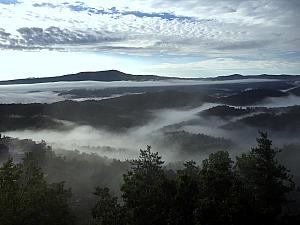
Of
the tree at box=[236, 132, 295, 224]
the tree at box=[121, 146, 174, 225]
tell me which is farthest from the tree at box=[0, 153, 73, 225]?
the tree at box=[236, 132, 295, 224]

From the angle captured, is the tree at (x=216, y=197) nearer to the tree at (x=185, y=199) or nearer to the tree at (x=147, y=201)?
the tree at (x=185, y=199)

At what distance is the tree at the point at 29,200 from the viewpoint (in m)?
34.3

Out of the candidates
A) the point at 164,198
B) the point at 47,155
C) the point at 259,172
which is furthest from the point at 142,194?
the point at 47,155

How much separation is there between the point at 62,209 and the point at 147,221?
27.1 ft

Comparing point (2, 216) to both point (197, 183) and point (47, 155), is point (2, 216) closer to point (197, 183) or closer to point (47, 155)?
point (197, 183)

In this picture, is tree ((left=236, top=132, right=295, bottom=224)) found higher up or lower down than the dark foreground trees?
lower down

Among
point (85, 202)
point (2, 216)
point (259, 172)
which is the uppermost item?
point (2, 216)

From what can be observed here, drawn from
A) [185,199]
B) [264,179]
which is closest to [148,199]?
[185,199]

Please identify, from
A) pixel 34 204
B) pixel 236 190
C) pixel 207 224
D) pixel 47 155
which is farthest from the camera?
pixel 47 155

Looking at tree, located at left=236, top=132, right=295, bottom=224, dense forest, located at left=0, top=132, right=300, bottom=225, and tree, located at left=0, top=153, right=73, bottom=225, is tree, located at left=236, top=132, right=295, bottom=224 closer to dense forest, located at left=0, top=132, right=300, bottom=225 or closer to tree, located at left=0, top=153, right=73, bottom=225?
dense forest, located at left=0, top=132, right=300, bottom=225

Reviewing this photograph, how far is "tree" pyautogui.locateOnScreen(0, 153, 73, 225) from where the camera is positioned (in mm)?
34344

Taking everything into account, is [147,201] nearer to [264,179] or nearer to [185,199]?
[185,199]

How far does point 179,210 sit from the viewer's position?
139 ft

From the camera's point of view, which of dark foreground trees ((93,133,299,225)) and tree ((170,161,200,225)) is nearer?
dark foreground trees ((93,133,299,225))
